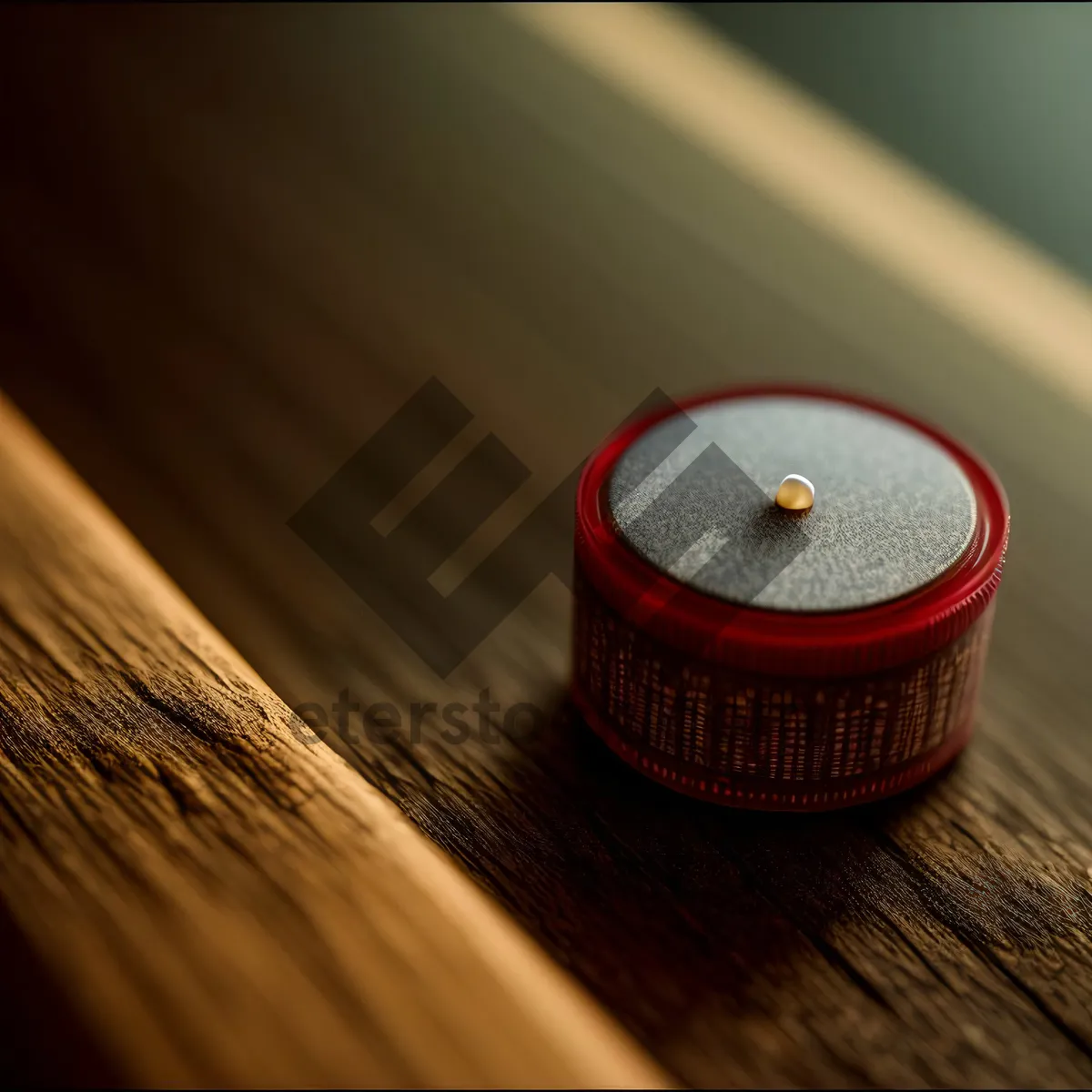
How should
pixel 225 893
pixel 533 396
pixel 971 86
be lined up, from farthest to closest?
1. pixel 971 86
2. pixel 533 396
3. pixel 225 893

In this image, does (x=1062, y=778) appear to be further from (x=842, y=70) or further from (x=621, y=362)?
(x=842, y=70)

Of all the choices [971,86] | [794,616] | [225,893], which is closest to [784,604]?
[794,616]

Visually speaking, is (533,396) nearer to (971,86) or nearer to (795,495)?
(795,495)

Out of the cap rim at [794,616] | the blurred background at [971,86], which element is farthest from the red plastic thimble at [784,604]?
the blurred background at [971,86]

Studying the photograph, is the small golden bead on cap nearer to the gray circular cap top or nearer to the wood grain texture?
the gray circular cap top

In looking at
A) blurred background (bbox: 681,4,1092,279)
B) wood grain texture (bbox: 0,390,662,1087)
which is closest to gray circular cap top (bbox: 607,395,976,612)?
wood grain texture (bbox: 0,390,662,1087)

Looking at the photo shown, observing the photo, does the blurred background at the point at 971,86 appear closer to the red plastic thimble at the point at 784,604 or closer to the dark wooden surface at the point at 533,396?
the dark wooden surface at the point at 533,396
